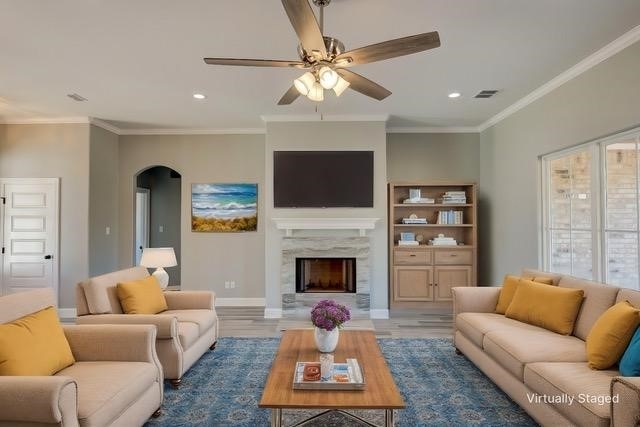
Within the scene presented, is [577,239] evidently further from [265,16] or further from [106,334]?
[106,334]

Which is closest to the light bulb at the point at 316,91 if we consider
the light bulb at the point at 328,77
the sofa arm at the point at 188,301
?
the light bulb at the point at 328,77

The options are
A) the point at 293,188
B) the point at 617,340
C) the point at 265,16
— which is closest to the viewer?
the point at 617,340

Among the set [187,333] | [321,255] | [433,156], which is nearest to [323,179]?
[321,255]

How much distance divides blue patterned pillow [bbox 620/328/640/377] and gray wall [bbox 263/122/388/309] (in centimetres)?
325

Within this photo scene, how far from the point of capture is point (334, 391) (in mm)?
2133

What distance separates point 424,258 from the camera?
5484 millimetres

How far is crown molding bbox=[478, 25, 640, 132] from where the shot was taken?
2916 millimetres

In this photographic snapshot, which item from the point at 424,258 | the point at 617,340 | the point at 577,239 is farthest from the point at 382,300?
the point at 617,340

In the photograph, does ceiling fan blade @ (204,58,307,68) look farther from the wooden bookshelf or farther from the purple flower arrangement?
the wooden bookshelf

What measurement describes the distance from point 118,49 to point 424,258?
447 cm

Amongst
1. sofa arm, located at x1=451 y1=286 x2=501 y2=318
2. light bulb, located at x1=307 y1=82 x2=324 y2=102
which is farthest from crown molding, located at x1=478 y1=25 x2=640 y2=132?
light bulb, located at x1=307 y1=82 x2=324 y2=102

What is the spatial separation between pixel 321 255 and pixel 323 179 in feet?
3.49

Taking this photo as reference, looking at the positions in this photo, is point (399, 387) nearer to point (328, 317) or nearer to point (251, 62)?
point (328, 317)

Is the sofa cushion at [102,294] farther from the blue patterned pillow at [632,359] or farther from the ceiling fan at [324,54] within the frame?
the blue patterned pillow at [632,359]
